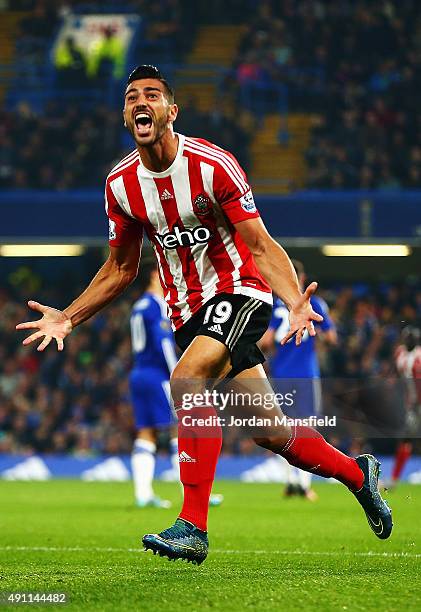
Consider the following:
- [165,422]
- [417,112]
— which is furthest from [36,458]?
[417,112]

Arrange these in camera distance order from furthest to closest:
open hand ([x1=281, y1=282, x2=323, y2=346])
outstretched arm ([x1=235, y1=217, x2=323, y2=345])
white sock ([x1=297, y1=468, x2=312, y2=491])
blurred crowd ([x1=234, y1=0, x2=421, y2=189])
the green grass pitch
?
blurred crowd ([x1=234, y1=0, x2=421, y2=189]), white sock ([x1=297, y1=468, x2=312, y2=491]), outstretched arm ([x1=235, y1=217, x2=323, y2=345]), open hand ([x1=281, y1=282, x2=323, y2=346]), the green grass pitch

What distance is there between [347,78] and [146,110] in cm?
1617

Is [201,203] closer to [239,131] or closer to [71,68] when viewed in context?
[239,131]

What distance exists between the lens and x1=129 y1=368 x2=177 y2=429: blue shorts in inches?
436

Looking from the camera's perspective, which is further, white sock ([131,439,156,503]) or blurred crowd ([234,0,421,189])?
blurred crowd ([234,0,421,189])

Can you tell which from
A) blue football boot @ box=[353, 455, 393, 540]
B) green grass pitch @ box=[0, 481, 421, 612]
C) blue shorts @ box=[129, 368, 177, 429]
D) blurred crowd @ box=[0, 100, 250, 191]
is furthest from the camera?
blurred crowd @ box=[0, 100, 250, 191]

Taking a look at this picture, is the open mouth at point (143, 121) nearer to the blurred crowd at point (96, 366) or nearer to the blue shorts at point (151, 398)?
the blue shorts at point (151, 398)

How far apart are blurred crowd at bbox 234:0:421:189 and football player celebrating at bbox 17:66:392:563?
1360 centimetres

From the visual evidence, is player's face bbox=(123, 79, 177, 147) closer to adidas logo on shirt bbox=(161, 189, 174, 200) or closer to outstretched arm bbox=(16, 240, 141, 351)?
adidas logo on shirt bbox=(161, 189, 174, 200)

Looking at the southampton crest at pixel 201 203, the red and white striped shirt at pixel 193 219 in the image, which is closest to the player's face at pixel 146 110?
the red and white striped shirt at pixel 193 219

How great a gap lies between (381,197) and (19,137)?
677 cm

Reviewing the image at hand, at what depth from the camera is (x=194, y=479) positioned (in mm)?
5379

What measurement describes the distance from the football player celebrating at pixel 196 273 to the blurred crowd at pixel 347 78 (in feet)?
44.6

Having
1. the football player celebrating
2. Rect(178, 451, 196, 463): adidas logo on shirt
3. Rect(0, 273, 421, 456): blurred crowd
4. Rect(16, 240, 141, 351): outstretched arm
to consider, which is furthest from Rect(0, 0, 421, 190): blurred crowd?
Rect(178, 451, 196, 463): adidas logo on shirt
